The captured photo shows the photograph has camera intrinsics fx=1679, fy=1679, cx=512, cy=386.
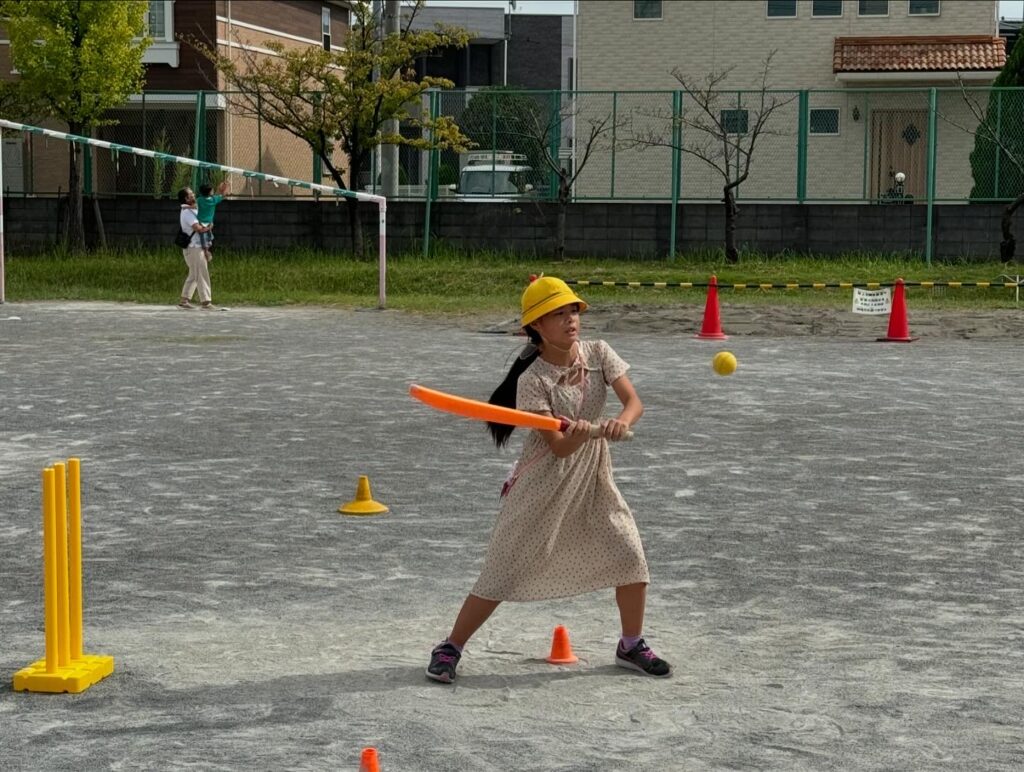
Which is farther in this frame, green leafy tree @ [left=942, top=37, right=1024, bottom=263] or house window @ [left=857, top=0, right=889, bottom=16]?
house window @ [left=857, top=0, right=889, bottom=16]

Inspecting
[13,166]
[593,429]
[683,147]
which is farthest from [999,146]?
[593,429]

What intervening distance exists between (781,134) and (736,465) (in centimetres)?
2013

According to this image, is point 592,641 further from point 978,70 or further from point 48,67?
point 978,70

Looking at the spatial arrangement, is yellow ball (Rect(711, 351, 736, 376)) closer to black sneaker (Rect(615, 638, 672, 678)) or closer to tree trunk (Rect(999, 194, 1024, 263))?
black sneaker (Rect(615, 638, 672, 678))

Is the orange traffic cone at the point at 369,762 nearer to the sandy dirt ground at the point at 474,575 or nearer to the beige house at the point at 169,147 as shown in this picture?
the sandy dirt ground at the point at 474,575

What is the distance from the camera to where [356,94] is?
2841 centimetres

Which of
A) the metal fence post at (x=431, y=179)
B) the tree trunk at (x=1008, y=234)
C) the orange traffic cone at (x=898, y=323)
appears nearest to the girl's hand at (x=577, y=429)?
the orange traffic cone at (x=898, y=323)

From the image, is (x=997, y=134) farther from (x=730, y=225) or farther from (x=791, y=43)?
(x=791, y=43)

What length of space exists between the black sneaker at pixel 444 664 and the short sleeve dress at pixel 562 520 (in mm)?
226

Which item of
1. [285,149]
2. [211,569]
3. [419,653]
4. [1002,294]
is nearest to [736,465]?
[211,569]

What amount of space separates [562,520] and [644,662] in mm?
594

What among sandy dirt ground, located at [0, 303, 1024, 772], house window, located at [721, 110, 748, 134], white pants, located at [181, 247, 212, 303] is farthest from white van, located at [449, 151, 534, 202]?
sandy dirt ground, located at [0, 303, 1024, 772]

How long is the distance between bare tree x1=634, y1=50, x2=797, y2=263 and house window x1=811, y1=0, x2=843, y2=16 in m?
11.5

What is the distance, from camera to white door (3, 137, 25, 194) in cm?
3245
